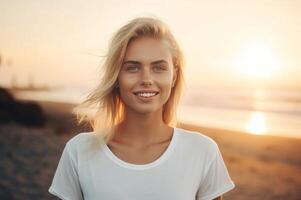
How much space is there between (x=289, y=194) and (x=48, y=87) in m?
1.24

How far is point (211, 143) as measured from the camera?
1.11m

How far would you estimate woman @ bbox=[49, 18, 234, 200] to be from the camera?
3.41 feet

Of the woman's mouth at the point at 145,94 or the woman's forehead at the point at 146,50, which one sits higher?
the woman's forehead at the point at 146,50

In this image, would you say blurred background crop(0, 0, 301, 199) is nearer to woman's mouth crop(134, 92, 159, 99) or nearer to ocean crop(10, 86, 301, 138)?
ocean crop(10, 86, 301, 138)

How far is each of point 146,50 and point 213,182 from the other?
33 cm

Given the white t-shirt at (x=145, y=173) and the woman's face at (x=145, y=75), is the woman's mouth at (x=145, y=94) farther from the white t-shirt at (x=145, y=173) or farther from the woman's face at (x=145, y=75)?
the white t-shirt at (x=145, y=173)

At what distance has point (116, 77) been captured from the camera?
1070mm

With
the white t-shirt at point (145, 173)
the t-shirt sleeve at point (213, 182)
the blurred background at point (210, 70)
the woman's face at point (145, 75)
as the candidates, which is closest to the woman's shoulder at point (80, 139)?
the white t-shirt at point (145, 173)

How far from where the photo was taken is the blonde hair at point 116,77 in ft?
3.49

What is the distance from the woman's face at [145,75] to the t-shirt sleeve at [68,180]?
18cm

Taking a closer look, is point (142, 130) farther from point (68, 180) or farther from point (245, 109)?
point (245, 109)

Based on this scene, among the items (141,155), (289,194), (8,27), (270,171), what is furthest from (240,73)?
(141,155)

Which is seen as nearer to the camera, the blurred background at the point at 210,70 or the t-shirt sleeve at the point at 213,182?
the t-shirt sleeve at the point at 213,182

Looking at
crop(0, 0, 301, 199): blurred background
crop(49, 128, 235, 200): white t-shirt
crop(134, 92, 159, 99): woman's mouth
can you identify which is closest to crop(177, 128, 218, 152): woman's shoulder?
crop(49, 128, 235, 200): white t-shirt
